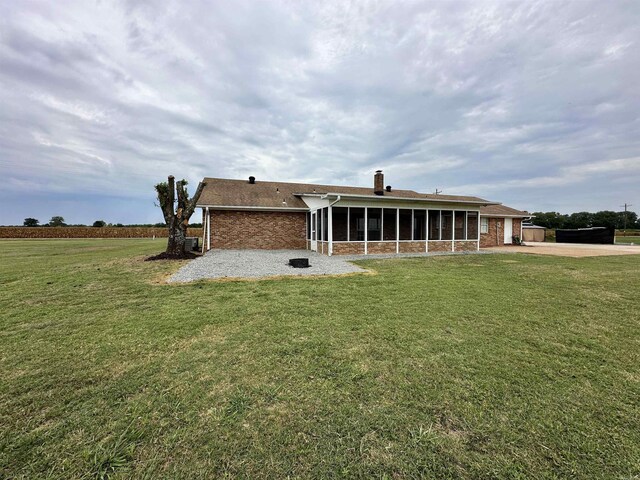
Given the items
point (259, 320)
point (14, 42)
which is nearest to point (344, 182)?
point (14, 42)

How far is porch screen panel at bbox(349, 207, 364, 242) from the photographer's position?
633 inches

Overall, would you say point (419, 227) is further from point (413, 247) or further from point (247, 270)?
point (247, 270)

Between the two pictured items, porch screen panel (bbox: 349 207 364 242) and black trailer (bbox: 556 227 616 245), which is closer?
porch screen panel (bbox: 349 207 364 242)

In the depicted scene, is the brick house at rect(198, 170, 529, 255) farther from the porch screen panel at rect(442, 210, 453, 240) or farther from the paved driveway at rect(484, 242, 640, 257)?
the paved driveway at rect(484, 242, 640, 257)

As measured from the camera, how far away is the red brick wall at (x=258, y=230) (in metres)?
15.6

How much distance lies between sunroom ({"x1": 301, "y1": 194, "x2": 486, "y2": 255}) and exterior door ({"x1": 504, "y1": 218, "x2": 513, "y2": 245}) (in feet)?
17.3

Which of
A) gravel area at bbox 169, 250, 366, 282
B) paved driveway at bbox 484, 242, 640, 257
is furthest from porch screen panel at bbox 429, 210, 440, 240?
gravel area at bbox 169, 250, 366, 282

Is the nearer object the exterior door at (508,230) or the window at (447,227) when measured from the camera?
the window at (447,227)

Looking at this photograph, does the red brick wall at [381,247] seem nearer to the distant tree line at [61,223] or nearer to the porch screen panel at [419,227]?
the porch screen panel at [419,227]

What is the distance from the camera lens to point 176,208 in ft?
39.9

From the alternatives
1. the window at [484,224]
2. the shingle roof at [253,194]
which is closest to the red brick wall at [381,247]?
the shingle roof at [253,194]

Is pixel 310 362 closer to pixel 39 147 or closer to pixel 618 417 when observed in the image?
pixel 618 417

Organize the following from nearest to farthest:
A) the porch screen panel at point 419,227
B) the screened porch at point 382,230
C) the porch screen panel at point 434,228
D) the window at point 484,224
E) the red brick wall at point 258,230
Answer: the screened porch at point 382,230 < the red brick wall at point 258,230 < the porch screen panel at point 419,227 < the porch screen panel at point 434,228 < the window at point 484,224

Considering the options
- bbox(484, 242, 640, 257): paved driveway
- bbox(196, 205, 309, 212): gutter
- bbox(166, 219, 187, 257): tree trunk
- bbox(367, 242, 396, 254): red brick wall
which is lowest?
bbox(484, 242, 640, 257): paved driveway
